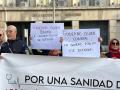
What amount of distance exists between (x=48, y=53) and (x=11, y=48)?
0.57 metres

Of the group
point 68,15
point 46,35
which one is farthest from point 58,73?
point 68,15

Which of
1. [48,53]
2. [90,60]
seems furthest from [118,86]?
[48,53]

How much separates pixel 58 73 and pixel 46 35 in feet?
2.95

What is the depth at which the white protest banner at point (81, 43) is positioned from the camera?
245 inches

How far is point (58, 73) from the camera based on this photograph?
598 centimetres

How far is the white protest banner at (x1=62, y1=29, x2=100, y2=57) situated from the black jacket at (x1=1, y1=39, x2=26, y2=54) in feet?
2.07

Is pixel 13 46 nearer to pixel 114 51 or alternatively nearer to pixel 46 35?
pixel 46 35

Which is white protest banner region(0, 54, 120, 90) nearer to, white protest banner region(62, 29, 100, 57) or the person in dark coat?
white protest banner region(62, 29, 100, 57)

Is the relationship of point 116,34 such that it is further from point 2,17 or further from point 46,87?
point 46,87

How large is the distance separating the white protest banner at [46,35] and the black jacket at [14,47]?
0.69ft

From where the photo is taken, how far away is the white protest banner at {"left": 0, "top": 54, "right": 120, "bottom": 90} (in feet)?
19.3

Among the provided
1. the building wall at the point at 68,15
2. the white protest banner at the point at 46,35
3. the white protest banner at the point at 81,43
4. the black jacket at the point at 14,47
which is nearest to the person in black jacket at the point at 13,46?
the black jacket at the point at 14,47

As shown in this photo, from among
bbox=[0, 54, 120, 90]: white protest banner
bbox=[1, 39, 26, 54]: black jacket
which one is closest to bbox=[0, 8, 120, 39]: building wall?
bbox=[1, 39, 26, 54]: black jacket

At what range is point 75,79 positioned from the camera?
5.93 metres
